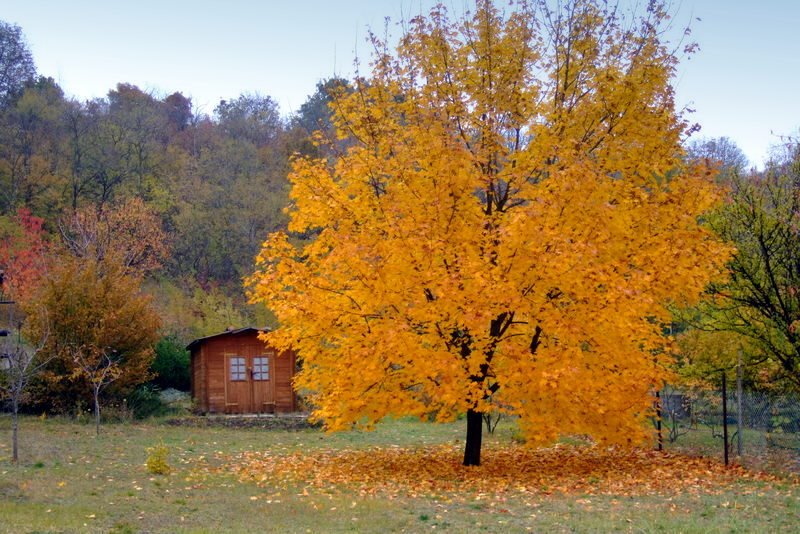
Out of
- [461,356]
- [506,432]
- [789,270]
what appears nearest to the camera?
[461,356]

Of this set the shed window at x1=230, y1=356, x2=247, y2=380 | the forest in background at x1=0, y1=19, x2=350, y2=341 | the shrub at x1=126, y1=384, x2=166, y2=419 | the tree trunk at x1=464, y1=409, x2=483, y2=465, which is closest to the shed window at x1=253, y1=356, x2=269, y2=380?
the shed window at x1=230, y1=356, x2=247, y2=380

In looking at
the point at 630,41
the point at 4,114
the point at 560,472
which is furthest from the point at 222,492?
the point at 4,114

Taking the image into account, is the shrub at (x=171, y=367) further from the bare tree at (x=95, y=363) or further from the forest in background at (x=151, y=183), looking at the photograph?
the forest in background at (x=151, y=183)

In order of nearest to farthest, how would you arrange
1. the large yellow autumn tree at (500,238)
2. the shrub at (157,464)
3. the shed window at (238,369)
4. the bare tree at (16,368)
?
the large yellow autumn tree at (500,238) < the shrub at (157,464) < the bare tree at (16,368) < the shed window at (238,369)

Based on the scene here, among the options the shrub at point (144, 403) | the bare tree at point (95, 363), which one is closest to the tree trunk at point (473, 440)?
the bare tree at point (95, 363)

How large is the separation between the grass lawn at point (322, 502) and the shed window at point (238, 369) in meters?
8.78

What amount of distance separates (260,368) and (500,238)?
14.5 meters

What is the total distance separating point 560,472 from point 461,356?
9.70ft

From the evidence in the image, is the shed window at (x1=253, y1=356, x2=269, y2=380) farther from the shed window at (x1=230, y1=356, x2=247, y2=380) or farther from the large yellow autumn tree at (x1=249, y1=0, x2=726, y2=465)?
the large yellow autumn tree at (x1=249, y1=0, x2=726, y2=465)

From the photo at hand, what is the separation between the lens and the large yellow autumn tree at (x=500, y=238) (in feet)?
35.0

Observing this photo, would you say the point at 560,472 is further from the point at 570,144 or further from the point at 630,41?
the point at 630,41

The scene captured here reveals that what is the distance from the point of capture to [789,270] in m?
13.4

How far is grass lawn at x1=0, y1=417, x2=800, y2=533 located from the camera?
821cm

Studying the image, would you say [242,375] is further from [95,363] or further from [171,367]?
[95,363]
